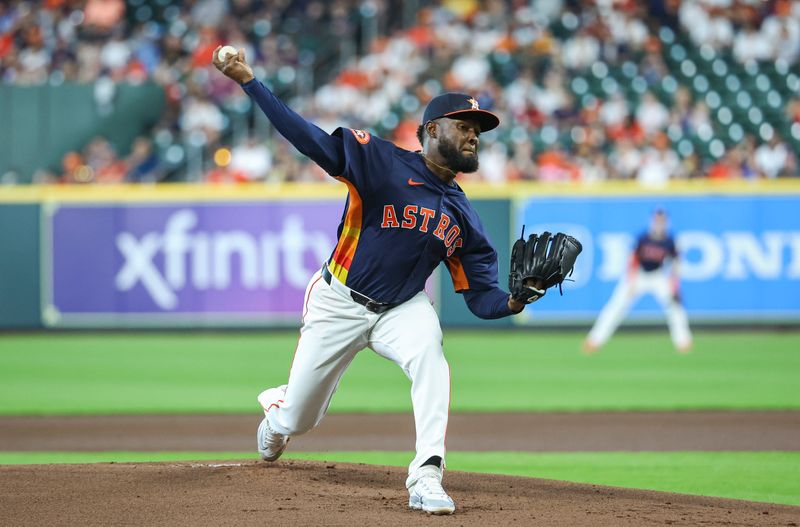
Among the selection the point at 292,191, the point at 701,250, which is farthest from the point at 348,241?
the point at 701,250

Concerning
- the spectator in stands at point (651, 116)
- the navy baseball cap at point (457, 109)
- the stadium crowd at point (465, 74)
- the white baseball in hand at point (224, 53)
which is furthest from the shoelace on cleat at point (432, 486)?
the spectator in stands at point (651, 116)

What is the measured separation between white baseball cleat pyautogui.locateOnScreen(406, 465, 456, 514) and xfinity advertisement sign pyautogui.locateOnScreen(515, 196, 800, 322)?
45.0 feet

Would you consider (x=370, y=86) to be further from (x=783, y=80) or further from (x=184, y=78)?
(x=783, y=80)

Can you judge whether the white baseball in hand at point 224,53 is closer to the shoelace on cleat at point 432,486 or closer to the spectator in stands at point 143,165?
the shoelace on cleat at point 432,486

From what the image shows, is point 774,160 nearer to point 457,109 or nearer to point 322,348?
point 457,109

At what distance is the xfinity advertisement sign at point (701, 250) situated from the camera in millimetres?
19422

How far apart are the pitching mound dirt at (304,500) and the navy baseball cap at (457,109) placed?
6.45 ft

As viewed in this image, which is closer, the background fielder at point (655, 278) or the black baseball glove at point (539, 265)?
the black baseball glove at point (539, 265)

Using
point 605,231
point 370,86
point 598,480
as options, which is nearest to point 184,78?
point 370,86

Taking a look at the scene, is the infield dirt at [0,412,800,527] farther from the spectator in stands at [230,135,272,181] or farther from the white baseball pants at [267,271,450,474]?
the spectator in stands at [230,135,272,181]

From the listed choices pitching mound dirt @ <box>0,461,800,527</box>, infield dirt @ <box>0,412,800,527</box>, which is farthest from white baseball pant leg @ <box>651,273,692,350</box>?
pitching mound dirt @ <box>0,461,800,527</box>

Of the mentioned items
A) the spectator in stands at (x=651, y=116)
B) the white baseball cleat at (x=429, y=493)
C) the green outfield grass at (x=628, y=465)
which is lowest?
the green outfield grass at (x=628, y=465)

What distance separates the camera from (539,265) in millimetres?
6008

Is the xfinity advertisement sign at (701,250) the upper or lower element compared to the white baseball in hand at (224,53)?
lower
